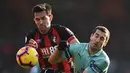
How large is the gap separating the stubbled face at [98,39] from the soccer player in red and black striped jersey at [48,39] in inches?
29.2

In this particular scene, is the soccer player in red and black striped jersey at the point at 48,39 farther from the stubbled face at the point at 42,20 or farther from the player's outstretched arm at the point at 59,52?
the player's outstretched arm at the point at 59,52

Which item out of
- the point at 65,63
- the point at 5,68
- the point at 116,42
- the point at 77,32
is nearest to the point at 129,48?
the point at 116,42

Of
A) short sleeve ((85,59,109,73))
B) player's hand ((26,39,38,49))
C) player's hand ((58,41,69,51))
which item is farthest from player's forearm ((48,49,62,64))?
player's hand ((26,39,38,49))

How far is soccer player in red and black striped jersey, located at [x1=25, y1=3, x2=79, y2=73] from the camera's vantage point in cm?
720

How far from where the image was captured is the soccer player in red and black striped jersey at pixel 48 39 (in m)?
7.20

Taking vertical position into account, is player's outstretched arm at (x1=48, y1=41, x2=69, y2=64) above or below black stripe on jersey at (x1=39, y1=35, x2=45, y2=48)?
above

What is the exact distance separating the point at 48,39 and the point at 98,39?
1.24 metres

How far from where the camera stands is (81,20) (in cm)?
1495

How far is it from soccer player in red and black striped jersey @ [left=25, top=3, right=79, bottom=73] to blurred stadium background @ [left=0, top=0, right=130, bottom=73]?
263 inches

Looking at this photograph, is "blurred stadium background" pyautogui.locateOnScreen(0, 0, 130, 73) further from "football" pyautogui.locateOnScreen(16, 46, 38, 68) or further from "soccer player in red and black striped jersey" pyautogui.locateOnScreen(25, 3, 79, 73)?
"football" pyautogui.locateOnScreen(16, 46, 38, 68)

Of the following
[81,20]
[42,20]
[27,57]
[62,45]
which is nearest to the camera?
[62,45]

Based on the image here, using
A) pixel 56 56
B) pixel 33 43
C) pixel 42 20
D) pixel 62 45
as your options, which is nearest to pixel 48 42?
pixel 33 43

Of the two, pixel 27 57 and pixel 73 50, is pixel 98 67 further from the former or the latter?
pixel 27 57

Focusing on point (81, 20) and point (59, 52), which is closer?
point (59, 52)
